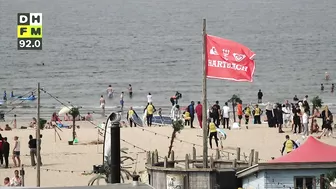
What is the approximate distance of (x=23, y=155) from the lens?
3409cm

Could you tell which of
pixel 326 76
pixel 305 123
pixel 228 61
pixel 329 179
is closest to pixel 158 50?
pixel 326 76

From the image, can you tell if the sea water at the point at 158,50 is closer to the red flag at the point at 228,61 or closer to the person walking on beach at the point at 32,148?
the person walking on beach at the point at 32,148

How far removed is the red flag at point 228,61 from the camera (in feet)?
81.8

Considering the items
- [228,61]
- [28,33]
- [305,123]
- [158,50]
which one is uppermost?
[158,50]

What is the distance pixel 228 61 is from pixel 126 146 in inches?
417

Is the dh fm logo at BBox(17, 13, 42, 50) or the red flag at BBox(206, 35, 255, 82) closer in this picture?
the red flag at BBox(206, 35, 255, 82)

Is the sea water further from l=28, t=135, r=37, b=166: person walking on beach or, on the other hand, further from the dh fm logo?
l=28, t=135, r=37, b=166: person walking on beach

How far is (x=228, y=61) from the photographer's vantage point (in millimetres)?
25141

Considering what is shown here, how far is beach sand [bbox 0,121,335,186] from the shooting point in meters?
30.6

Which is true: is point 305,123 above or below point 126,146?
above

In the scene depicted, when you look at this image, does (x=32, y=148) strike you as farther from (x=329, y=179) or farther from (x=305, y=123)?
(x=329, y=179)

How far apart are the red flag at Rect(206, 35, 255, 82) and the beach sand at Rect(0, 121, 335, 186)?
563cm

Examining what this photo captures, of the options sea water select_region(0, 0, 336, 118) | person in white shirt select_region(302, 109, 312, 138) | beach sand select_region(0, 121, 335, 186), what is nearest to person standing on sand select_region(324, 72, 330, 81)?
sea water select_region(0, 0, 336, 118)

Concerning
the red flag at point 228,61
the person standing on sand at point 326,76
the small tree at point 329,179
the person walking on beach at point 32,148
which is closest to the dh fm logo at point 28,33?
the person standing on sand at point 326,76
